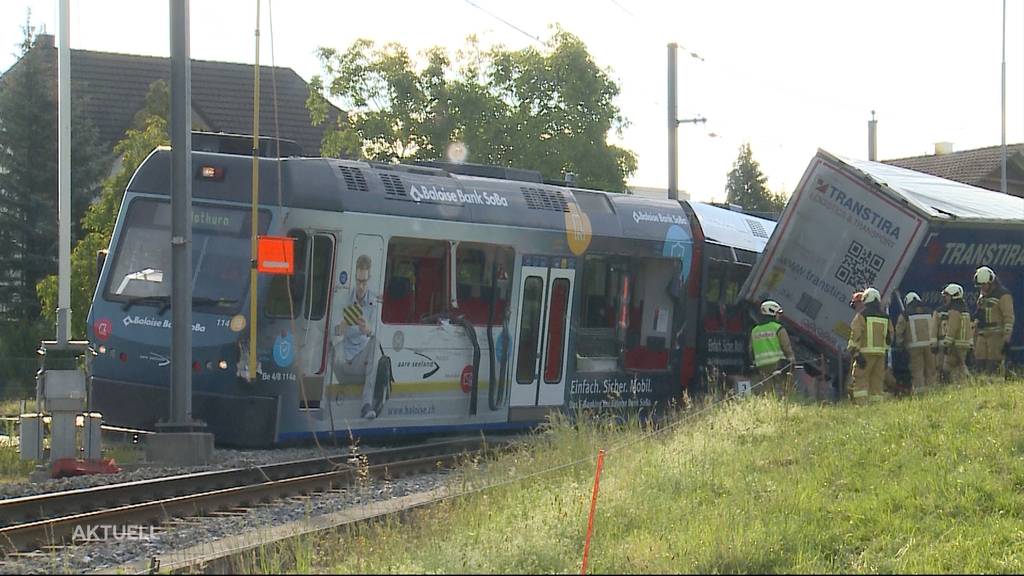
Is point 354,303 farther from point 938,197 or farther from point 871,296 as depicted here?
point 938,197

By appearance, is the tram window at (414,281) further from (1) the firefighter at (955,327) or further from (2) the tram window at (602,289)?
(1) the firefighter at (955,327)

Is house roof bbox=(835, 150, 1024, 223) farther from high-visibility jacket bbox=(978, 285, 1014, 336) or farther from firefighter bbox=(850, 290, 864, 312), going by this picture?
firefighter bbox=(850, 290, 864, 312)

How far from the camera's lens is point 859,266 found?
53.9 ft

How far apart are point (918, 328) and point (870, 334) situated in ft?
5.04

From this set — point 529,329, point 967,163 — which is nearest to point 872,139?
point 967,163

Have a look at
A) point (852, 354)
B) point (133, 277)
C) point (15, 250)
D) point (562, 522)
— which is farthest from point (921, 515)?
point (15, 250)

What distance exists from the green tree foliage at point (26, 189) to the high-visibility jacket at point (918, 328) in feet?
71.2

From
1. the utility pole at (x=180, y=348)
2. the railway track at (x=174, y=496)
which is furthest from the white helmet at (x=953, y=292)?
the utility pole at (x=180, y=348)

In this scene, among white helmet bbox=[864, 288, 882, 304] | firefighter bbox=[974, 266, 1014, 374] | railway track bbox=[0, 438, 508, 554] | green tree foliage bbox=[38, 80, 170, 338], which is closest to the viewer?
railway track bbox=[0, 438, 508, 554]

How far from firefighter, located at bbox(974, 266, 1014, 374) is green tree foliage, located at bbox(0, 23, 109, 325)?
22.1m

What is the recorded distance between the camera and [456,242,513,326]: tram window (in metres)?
14.4

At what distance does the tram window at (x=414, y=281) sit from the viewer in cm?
1362

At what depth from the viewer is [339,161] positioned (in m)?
13.7

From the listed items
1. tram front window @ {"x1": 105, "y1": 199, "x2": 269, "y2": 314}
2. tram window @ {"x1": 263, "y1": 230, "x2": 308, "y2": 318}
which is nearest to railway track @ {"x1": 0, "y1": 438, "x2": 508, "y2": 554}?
tram window @ {"x1": 263, "y1": 230, "x2": 308, "y2": 318}
